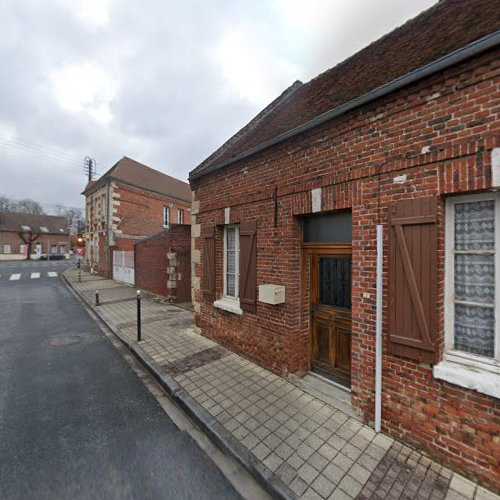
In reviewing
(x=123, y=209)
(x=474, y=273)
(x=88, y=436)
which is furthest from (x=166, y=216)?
(x=474, y=273)

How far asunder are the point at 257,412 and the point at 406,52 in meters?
5.47

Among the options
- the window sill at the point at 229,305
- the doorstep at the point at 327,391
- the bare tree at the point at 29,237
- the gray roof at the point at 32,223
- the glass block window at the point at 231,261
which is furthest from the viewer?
the bare tree at the point at 29,237

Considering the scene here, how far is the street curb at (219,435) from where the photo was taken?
2430mm

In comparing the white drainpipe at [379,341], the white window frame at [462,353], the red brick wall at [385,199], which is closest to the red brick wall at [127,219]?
the red brick wall at [385,199]

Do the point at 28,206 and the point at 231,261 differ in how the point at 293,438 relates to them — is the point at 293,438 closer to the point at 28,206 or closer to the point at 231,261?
the point at 231,261

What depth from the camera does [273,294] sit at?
13.7ft

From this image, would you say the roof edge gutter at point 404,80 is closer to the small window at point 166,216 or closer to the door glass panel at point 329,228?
the door glass panel at point 329,228

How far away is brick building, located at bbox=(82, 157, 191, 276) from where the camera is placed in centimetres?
1797

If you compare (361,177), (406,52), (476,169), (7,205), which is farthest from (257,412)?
(7,205)

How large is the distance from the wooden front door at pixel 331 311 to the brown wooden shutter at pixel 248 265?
1.08m

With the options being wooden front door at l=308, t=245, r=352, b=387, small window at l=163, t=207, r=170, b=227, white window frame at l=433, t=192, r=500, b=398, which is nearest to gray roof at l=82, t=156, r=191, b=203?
small window at l=163, t=207, r=170, b=227

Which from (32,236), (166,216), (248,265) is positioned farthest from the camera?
(32,236)

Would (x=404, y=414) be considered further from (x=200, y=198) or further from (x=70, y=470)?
(x=200, y=198)

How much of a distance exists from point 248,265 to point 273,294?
35.8 inches
